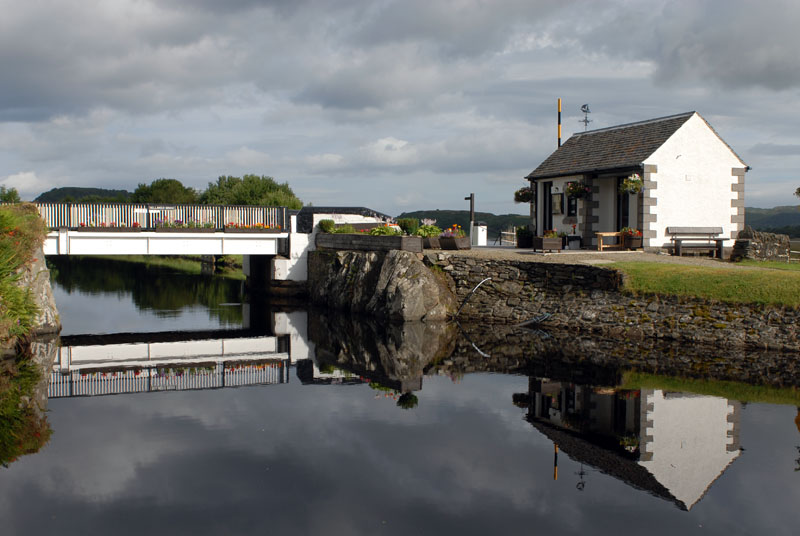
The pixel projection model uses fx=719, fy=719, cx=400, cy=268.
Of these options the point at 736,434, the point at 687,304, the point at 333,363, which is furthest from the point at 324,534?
the point at 687,304

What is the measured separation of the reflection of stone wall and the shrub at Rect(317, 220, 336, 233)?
→ 17.3 metres

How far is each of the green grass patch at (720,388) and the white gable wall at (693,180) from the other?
13108 millimetres

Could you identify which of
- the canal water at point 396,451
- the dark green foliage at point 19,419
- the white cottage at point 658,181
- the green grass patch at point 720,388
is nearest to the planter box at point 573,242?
the white cottage at point 658,181

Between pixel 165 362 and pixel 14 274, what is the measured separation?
15.6 ft

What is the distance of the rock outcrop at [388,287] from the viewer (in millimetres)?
25188

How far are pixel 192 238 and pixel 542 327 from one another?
56.5 feet

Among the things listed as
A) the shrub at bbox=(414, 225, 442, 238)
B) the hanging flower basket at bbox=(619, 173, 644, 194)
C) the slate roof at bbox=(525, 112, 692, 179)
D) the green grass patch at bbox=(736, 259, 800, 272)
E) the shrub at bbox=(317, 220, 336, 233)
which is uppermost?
the slate roof at bbox=(525, 112, 692, 179)

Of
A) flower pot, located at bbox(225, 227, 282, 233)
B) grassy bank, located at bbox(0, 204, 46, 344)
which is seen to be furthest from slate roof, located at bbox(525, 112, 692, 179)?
grassy bank, located at bbox(0, 204, 46, 344)

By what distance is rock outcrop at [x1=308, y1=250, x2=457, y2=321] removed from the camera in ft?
82.6

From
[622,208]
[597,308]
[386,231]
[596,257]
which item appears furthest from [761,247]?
[386,231]

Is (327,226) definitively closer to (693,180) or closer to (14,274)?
(693,180)

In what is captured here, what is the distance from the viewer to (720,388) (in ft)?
47.7

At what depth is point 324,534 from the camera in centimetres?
810

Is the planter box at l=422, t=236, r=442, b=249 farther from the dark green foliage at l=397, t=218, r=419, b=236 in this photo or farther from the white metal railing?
the white metal railing
